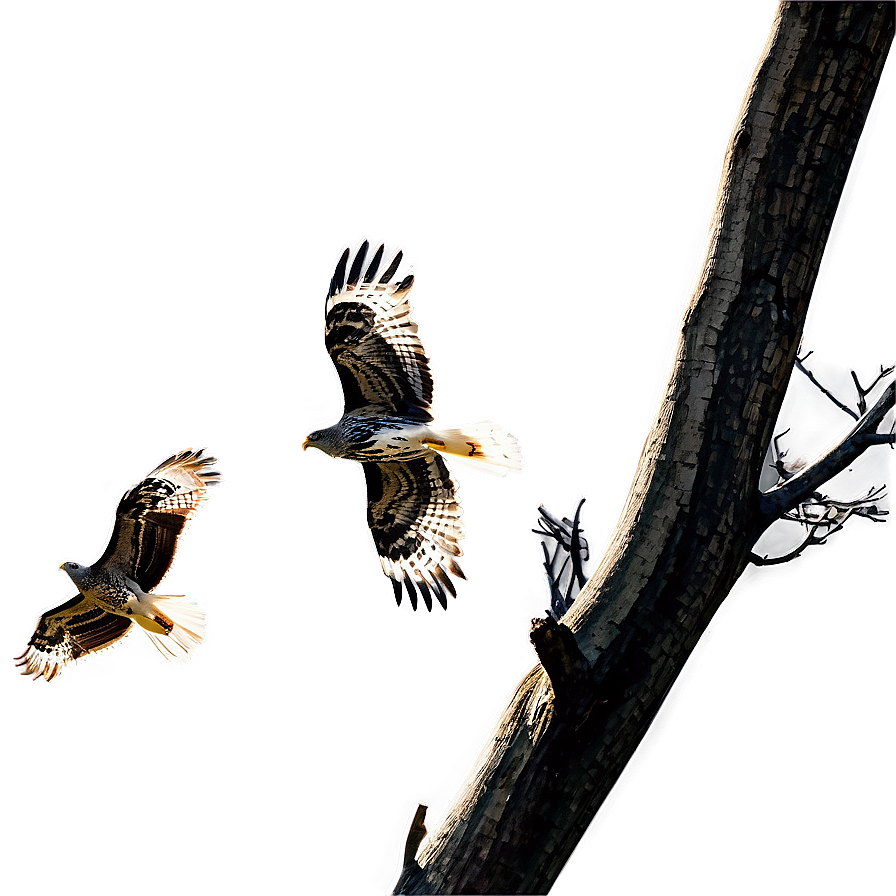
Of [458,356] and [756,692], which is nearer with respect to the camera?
[756,692]

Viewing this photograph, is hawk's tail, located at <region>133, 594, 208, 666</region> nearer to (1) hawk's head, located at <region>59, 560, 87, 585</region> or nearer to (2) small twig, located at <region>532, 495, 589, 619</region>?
(1) hawk's head, located at <region>59, 560, 87, 585</region>

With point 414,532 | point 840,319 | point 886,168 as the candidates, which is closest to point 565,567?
point 414,532

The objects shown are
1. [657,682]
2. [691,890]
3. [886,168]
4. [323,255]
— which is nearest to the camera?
[657,682]

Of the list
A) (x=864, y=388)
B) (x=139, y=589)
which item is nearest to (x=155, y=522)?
(x=139, y=589)

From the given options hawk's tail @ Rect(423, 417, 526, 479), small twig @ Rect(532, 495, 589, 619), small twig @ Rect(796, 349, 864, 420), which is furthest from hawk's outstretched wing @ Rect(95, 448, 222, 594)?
small twig @ Rect(796, 349, 864, 420)

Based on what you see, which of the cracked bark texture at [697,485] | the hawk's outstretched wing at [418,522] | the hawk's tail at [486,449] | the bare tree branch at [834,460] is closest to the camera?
the cracked bark texture at [697,485]

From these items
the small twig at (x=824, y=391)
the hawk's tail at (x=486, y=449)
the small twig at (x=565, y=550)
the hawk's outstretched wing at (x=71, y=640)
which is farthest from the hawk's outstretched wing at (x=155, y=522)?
the small twig at (x=824, y=391)

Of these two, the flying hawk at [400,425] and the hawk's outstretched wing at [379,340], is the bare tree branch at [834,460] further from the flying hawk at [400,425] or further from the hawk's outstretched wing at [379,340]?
the hawk's outstretched wing at [379,340]

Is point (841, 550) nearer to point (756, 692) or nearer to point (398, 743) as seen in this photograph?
point (756, 692)
